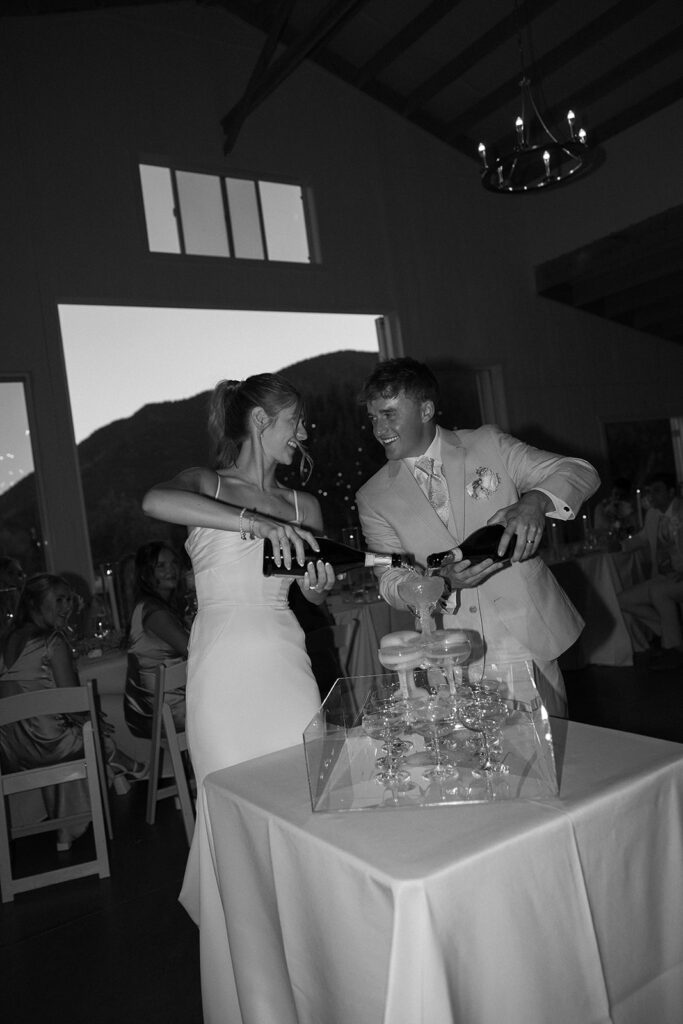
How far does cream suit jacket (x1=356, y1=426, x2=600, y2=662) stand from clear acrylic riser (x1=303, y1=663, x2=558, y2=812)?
749mm

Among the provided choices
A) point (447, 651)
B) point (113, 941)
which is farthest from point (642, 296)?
point (447, 651)

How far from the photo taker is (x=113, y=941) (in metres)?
2.84

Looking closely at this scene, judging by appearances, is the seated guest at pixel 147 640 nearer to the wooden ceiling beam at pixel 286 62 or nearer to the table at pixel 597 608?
the table at pixel 597 608

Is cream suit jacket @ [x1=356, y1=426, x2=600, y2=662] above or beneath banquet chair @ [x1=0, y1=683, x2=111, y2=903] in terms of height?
above

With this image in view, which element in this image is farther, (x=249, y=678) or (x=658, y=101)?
(x=658, y=101)

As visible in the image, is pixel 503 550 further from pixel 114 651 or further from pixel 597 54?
pixel 597 54

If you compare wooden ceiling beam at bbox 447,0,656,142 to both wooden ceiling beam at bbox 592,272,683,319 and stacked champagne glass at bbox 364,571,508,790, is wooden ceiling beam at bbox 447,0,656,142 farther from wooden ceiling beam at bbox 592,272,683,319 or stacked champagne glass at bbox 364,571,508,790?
stacked champagne glass at bbox 364,571,508,790

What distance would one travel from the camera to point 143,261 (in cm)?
730

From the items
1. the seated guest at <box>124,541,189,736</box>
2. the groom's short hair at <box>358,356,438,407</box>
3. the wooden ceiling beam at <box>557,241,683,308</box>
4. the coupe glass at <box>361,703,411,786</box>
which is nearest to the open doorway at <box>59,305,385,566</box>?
the seated guest at <box>124,541,189,736</box>

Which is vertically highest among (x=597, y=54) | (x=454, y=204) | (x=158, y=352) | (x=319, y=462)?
(x=597, y=54)

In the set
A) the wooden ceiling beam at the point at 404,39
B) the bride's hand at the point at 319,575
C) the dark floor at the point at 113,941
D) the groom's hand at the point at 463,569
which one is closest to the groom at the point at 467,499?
the groom's hand at the point at 463,569

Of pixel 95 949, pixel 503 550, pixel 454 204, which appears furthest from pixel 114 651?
pixel 454 204

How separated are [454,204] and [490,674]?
9204 millimetres

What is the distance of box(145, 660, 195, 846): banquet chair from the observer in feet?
12.0
